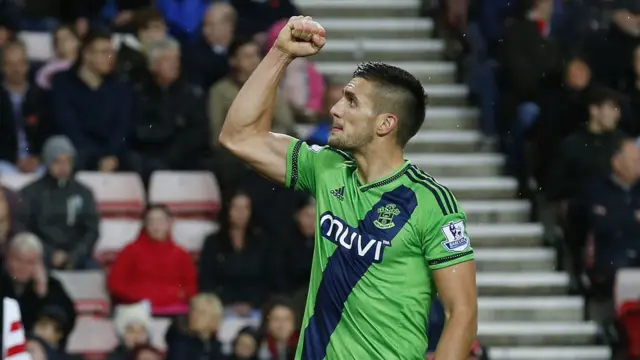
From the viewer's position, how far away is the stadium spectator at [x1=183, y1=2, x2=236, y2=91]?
38.0 ft

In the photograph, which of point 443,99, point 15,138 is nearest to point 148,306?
point 15,138

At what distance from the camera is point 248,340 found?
9.78 meters

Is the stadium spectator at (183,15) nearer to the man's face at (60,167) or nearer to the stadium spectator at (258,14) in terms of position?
the stadium spectator at (258,14)

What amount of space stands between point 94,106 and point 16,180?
844mm

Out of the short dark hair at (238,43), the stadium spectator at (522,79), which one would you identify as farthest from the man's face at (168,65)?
the stadium spectator at (522,79)

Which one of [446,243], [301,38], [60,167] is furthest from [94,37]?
[446,243]

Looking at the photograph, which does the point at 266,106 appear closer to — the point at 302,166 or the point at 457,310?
the point at 302,166

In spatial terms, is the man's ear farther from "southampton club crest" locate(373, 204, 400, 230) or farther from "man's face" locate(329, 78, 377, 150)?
"southampton club crest" locate(373, 204, 400, 230)

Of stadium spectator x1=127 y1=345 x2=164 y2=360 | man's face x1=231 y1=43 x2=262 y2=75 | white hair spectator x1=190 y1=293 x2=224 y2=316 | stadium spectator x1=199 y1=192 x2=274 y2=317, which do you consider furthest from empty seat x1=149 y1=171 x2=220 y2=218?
stadium spectator x1=127 y1=345 x2=164 y2=360

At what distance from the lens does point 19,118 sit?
10.9 m

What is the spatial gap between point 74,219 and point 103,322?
767 mm

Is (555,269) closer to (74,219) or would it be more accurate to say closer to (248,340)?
(248,340)

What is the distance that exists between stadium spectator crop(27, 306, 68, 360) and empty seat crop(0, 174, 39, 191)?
1.15m

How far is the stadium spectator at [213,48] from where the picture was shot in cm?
1157
